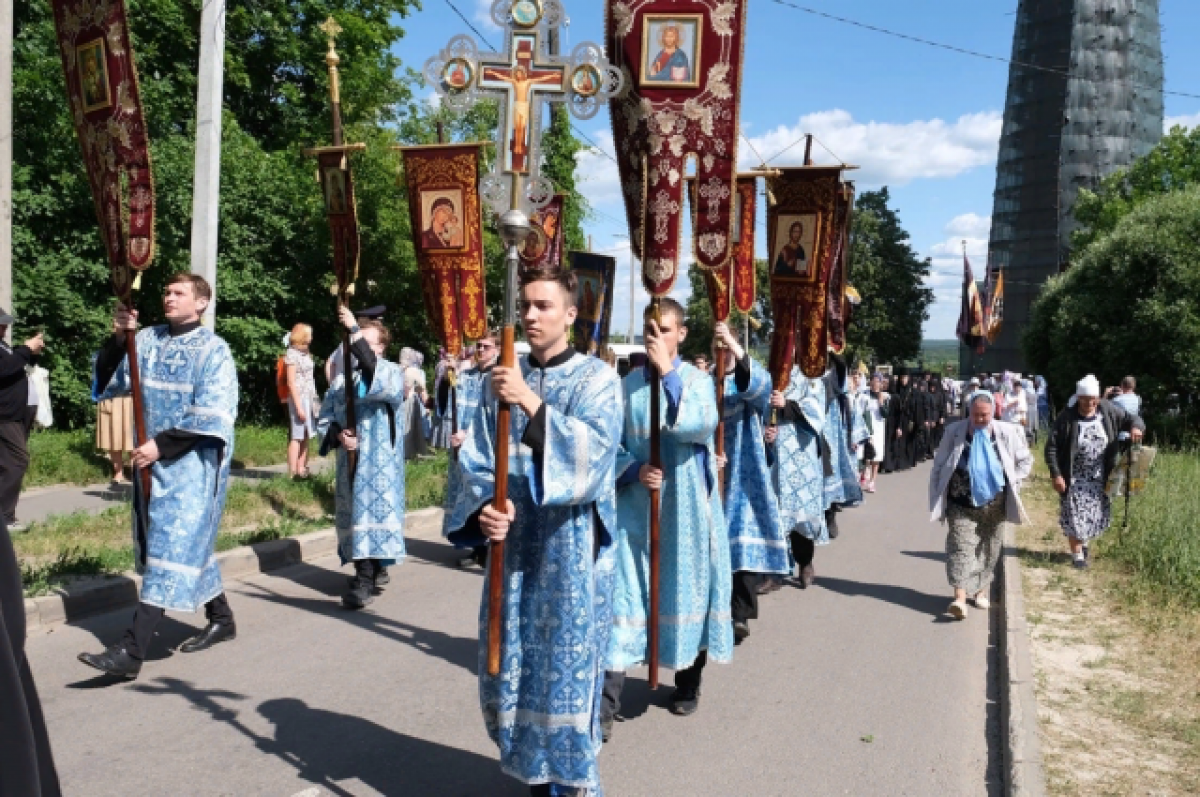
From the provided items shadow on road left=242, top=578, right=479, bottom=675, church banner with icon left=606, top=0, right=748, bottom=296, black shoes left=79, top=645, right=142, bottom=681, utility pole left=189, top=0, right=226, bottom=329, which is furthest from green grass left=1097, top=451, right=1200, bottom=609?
utility pole left=189, top=0, right=226, bottom=329

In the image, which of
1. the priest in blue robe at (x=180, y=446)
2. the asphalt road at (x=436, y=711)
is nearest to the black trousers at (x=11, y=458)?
the asphalt road at (x=436, y=711)

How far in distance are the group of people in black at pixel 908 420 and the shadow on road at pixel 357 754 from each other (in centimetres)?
1700

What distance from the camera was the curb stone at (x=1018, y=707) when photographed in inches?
189

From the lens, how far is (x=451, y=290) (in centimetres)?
1010

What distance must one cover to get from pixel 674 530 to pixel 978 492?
3970 mm

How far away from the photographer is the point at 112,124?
6.70 m

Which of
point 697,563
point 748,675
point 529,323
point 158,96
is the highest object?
point 158,96

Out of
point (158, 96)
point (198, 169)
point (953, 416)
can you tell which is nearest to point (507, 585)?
point (198, 169)

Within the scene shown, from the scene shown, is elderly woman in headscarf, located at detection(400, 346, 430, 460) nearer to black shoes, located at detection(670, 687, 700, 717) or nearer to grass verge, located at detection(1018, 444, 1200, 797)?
grass verge, located at detection(1018, 444, 1200, 797)

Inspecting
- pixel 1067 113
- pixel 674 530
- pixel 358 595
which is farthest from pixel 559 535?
pixel 1067 113

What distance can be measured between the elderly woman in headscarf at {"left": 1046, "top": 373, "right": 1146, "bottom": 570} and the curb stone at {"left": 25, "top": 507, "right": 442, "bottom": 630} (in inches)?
235

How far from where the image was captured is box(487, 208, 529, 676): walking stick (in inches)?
151

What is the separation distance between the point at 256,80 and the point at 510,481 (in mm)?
20368

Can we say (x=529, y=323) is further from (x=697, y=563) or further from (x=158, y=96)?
(x=158, y=96)
